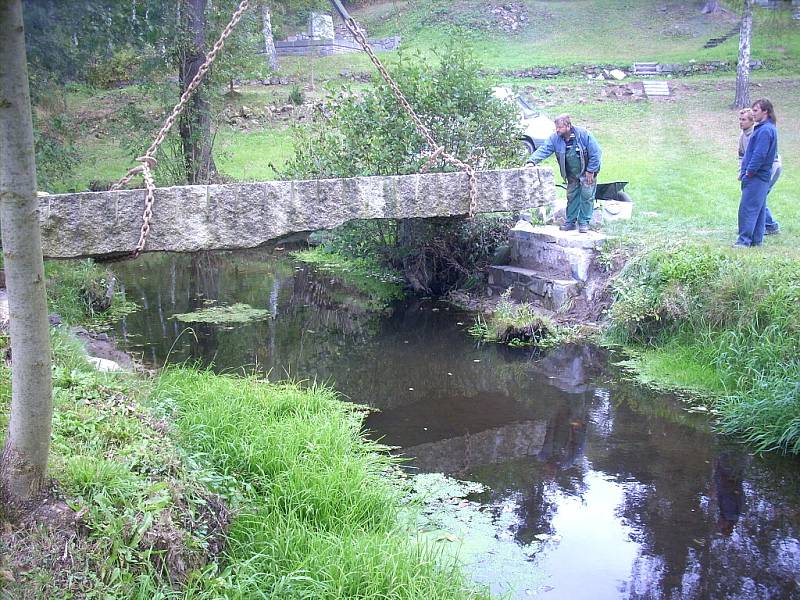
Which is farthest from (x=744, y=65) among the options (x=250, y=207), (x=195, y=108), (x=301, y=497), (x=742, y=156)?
(x=301, y=497)

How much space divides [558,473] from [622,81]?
882 inches

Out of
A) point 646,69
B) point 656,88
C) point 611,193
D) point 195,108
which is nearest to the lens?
point 611,193

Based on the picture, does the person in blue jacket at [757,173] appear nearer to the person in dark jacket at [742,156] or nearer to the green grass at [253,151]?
the person in dark jacket at [742,156]

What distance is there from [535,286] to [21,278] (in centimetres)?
782

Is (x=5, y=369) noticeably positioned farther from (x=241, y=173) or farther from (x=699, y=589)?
(x=241, y=173)

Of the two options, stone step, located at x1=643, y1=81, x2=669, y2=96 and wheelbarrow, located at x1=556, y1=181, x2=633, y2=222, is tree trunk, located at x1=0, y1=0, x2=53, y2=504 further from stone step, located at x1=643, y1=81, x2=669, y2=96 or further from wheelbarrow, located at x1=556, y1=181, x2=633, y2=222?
stone step, located at x1=643, y1=81, x2=669, y2=96

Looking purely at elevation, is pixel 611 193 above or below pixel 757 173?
below

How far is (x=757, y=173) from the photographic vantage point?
30.7 ft

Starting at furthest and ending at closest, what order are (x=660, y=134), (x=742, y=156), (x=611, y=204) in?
1. (x=660, y=134)
2. (x=611, y=204)
3. (x=742, y=156)

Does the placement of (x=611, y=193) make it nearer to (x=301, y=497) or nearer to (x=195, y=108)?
(x=195, y=108)

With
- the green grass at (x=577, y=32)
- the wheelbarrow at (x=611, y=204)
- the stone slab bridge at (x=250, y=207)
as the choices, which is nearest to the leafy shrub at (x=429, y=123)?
the wheelbarrow at (x=611, y=204)

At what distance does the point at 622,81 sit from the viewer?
1013 inches

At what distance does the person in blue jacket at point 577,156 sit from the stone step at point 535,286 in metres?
0.84

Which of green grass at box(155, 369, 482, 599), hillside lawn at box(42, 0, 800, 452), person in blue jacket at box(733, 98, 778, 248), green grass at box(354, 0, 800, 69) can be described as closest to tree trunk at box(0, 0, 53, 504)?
green grass at box(155, 369, 482, 599)
